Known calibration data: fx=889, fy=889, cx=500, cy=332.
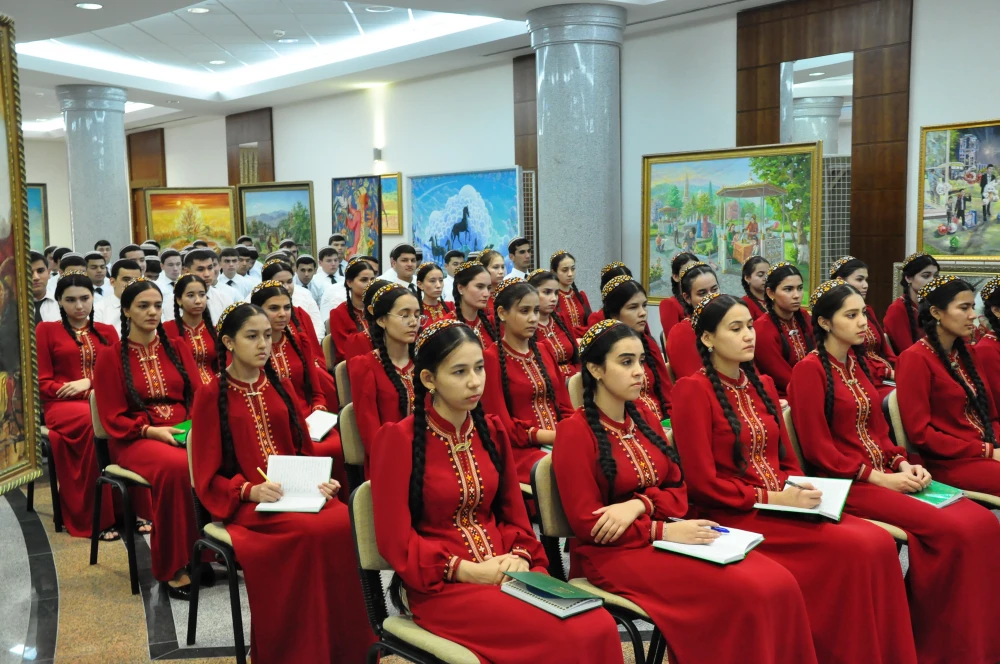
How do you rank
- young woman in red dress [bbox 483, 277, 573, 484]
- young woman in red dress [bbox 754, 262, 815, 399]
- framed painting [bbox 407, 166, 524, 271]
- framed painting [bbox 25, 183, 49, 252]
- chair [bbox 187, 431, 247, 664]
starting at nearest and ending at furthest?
chair [bbox 187, 431, 247, 664] < young woman in red dress [bbox 483, 277, 573, 484] < young woman in red dress [bbox 754, 262, 815, 399] < framed painting [bbox 407, 166, 524, 271] < framed painting [bbox 25, 183, 49, 252]

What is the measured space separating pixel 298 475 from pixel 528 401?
5.20 feet

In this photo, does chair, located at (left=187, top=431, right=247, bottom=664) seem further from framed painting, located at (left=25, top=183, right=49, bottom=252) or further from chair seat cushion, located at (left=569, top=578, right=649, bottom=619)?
framed painting, located at (left=25, top=183, right=49, bottom=252)

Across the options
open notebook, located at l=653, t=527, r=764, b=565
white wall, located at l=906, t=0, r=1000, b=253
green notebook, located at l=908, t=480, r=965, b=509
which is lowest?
green notebook, located at l=908, t=480, r=965, b=509

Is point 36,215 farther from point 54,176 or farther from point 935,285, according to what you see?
point 935,285

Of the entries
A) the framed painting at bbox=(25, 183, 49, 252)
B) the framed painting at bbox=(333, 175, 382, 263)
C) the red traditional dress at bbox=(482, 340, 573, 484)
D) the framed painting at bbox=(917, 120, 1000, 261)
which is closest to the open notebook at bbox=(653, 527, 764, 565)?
the red traditional dress at bbox=(482, 340, 573, 484)

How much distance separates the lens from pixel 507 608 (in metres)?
2.67

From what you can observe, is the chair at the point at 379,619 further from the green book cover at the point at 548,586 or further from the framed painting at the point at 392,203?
the framed painting at the point at 392,203

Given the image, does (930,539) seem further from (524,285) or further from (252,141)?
(252,141)

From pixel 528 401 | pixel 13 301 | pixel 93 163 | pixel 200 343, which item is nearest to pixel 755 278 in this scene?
pixel 528 401

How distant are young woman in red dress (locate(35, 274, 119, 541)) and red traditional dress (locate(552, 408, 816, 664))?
3.47 meters

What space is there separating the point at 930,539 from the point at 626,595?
4.70 feet

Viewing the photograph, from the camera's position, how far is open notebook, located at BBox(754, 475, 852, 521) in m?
3.30

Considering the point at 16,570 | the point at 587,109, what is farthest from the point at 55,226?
the point at 16,570

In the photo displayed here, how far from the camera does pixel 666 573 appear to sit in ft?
9.71
